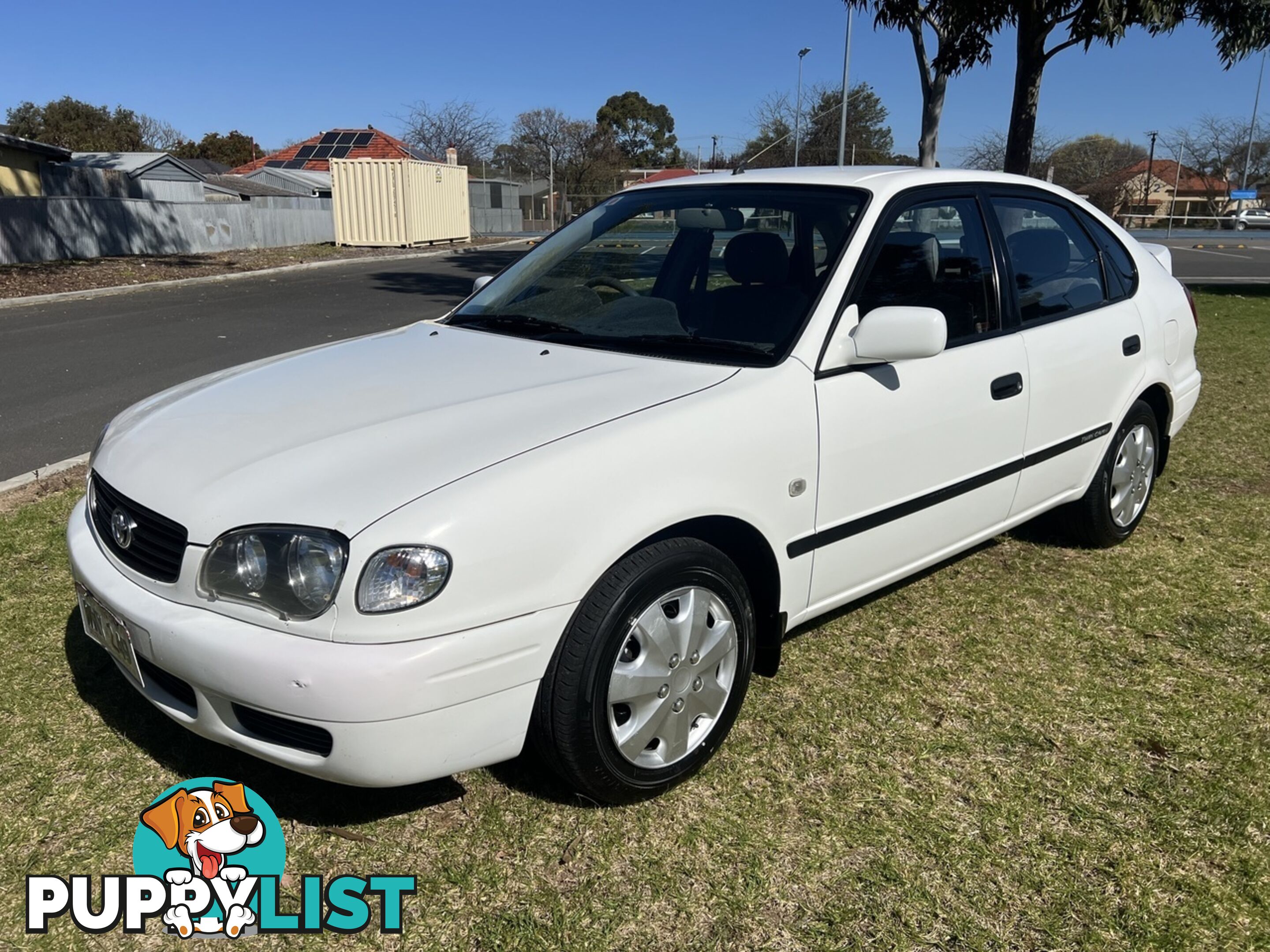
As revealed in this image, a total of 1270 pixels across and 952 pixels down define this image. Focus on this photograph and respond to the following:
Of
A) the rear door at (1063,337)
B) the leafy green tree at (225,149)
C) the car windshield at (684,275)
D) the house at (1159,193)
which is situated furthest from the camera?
the leafy green tree at (225,149)

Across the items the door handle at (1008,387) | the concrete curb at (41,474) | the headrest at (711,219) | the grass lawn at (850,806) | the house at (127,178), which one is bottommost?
the grass lawn at (850,806)

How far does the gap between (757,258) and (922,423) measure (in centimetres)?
79

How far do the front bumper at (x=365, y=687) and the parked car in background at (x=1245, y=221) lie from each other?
57.4m

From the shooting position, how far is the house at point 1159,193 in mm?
47438

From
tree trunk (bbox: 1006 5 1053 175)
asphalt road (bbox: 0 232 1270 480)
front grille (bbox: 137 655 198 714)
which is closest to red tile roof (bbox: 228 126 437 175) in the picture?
asphalt road (bbox: 0 232 1270 480)

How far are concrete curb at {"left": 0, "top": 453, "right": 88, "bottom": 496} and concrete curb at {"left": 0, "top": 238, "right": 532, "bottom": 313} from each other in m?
0.04

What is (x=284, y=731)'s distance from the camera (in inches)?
85.8

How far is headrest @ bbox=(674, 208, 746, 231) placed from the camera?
11.2 ft

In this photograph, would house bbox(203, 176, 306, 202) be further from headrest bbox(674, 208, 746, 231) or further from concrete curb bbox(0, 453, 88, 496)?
headrest bbox(674, 208, 746, 231)

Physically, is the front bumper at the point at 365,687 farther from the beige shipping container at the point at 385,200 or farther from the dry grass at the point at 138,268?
the beige shipping container at the point at 385,200

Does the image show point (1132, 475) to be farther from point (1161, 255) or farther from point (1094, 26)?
point (1094, 26)

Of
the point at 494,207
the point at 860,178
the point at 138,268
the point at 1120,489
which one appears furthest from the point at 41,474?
the point at 494,207

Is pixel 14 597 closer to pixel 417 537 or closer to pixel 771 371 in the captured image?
pixel 417 537

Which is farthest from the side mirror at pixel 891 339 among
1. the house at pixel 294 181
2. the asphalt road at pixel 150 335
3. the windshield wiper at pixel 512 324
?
the house at pixel 294 181
